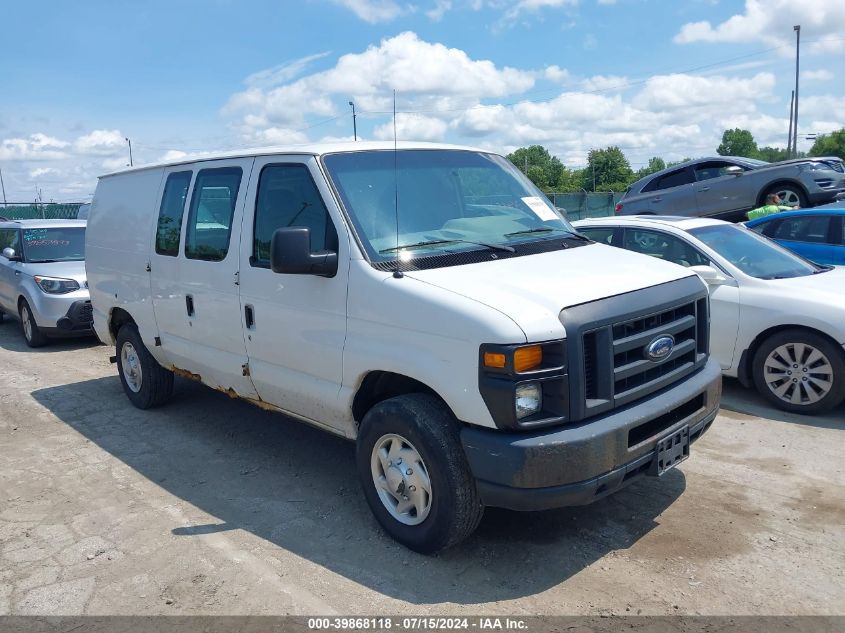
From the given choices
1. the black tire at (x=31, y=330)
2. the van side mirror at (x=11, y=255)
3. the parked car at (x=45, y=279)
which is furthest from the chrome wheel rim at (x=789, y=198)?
the van side mirror at (x=11, y=255)

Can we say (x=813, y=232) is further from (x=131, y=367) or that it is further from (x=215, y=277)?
(x=131, y=367)

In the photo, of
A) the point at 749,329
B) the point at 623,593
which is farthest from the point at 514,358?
the point at 749,329

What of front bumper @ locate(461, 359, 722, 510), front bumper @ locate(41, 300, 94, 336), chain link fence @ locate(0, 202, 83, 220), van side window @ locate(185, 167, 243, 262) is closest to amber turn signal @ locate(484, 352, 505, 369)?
front bumper @ locate(461, 359, 722, 510)

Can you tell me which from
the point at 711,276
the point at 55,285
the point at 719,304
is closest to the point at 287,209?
the point at 711,276

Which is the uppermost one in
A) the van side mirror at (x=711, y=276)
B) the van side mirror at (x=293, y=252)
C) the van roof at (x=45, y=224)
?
the van roof at (x=45, y=224)

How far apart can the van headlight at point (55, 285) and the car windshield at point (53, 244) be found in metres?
0.83

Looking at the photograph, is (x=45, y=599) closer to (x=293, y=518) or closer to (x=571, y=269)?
(x=293, y=518)

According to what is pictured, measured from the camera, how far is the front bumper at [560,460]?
3.23 m

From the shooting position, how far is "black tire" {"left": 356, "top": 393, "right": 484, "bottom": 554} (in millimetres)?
3500

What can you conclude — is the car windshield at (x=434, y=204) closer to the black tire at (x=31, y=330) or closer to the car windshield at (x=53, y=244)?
the black tire at (x=31, y=330)

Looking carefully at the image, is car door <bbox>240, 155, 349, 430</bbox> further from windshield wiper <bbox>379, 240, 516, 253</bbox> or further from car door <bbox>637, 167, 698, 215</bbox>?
car door <bbox>637, 167, 698, 215</bbox>

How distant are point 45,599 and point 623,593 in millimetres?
2937

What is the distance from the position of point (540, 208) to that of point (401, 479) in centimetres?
218

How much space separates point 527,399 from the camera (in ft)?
10.8
